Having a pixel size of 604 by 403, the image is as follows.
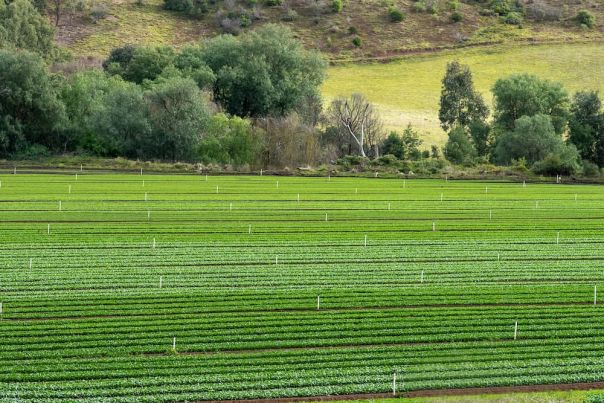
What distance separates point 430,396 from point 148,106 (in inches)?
2895

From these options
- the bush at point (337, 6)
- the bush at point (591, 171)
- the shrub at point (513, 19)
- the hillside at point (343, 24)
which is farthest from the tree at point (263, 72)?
the shrub at point (513, 19)

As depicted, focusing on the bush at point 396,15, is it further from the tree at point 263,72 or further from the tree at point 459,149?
the tree at point 459,149

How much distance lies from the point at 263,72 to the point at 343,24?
171ft

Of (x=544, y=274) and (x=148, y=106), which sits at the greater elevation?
(x=148, y=106)

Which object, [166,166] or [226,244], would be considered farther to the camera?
[166,166]

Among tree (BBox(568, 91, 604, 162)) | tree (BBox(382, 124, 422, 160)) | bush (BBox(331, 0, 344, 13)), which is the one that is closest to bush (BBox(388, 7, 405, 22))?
bush (BBox(331, 0, 344, 13))

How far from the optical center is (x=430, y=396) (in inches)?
941

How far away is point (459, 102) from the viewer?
119m

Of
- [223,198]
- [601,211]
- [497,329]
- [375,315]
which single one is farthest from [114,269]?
[601,211]

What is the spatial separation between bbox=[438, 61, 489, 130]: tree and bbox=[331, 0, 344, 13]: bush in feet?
142

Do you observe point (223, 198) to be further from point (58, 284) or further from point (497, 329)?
point (497, 329)

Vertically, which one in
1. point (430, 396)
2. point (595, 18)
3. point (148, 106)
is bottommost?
point (430, 396)

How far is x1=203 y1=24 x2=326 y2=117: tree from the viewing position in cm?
10700

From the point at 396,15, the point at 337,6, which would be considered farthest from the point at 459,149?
the point at 337,6
